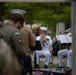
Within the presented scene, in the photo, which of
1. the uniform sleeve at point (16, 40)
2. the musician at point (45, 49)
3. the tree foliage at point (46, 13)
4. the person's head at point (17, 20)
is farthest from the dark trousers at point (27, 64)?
the tree foliage at point (46, 13)

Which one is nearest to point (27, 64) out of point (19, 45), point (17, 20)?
point (17, 20)

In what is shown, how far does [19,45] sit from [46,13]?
61.6 feet

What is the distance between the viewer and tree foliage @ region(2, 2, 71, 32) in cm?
2322

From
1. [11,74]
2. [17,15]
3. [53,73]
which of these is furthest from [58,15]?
[11,74]

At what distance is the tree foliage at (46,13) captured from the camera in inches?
914

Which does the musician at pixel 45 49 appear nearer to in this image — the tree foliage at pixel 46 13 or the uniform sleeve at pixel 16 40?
the uniform sleeve at pixel 16 40

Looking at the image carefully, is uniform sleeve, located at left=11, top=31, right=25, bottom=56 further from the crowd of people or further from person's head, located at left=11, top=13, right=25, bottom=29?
person's head, located at left=11, top=13, right=25, bottom=29

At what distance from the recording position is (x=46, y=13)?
79.2ft

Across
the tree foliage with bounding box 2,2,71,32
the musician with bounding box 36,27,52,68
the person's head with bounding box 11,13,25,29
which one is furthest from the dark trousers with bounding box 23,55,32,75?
the tree foliage with bounding box 2,2,71,32

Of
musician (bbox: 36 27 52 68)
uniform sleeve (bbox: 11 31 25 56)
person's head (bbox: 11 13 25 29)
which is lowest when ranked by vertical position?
musician (bbox: 36 27 52 68)

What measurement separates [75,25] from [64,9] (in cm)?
1610

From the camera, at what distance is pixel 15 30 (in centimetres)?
541

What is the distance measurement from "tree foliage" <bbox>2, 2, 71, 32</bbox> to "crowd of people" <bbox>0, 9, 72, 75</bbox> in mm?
10617

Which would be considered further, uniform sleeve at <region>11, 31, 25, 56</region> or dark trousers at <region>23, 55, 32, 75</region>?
dark trousers at <region>23, 55, 32, 75</region>
